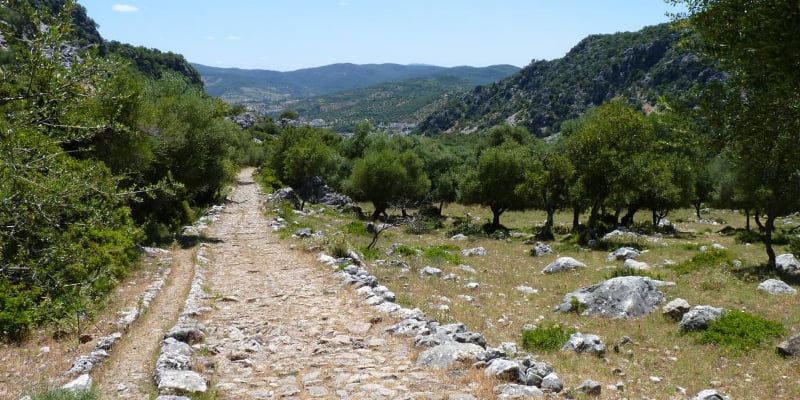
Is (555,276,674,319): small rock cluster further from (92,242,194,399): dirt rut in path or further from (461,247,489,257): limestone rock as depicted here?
(92,242,194,399): dirt rut in path

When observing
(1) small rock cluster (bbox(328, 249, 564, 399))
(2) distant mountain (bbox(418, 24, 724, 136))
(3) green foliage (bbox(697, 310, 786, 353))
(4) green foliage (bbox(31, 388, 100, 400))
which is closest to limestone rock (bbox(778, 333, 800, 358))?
(3) green foliage (bbox(697, 310, 786, 353))

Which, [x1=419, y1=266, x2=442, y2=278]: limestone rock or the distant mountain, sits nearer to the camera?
[x1=419, y1=266, x2=442, y2=278]: limestone rock

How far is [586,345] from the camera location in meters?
12.3

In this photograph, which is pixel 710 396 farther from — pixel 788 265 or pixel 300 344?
pixel 788 265

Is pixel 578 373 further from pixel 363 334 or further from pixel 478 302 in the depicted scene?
pixel 478 302

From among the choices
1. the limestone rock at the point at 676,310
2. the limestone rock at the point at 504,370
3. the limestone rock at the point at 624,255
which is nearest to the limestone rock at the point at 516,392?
the limestone rock at the point at 504,370

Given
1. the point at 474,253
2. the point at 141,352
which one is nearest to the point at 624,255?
Result: the point at 474,253

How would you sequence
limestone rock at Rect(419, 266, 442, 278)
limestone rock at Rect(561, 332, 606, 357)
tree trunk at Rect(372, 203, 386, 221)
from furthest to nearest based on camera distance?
tree trunk at Rect(372, 203, 386, 221) → limestone rock at Rect(419, 266, 442, 278) → limestone rock at Rect(561, 332, 606, 357)

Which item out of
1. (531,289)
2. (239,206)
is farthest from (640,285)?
(239,206)

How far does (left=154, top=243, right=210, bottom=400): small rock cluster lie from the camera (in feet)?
25.7

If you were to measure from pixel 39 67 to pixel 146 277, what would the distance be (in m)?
11.4

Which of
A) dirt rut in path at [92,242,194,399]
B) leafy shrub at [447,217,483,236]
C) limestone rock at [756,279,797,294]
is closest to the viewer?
dirt rut in path at [92,242,194,399]

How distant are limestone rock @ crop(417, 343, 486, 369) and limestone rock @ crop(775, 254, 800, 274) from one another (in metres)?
19.7

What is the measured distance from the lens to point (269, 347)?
10.7m
